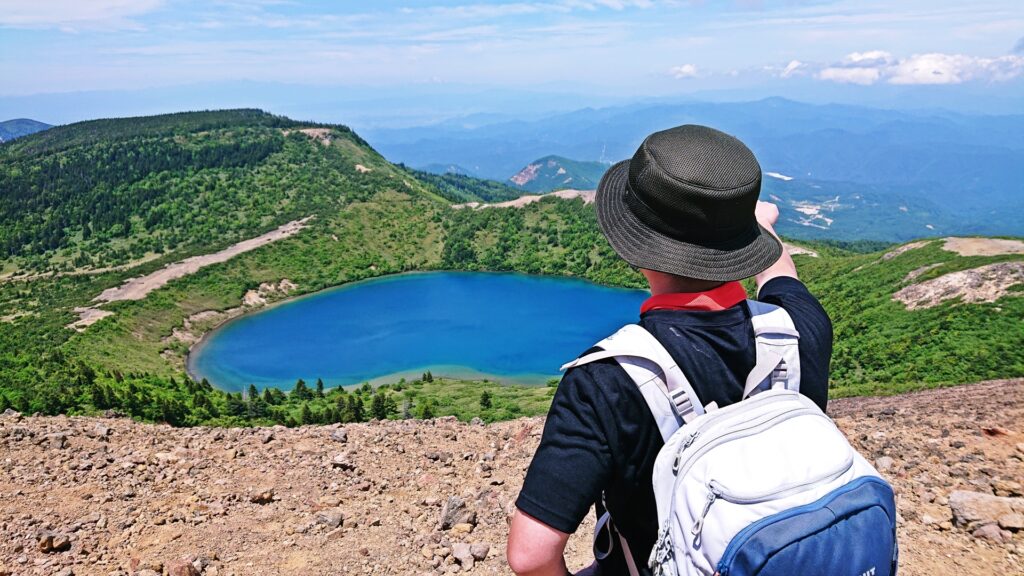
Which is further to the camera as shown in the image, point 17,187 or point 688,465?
point 17,187

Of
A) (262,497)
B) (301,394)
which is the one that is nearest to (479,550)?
(262,497)

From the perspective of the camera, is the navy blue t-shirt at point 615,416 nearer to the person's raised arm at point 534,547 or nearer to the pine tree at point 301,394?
the person's raised arm at point 534,547

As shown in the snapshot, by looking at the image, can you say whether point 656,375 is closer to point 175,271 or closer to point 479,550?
point 479,550

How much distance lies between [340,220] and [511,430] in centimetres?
8628

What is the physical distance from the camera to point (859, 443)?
916 centimetres

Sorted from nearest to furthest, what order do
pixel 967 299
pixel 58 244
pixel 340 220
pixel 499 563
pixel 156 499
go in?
pixel 499 563 → pixel 156 499 → pixel 967 299 → pixel 58 244 → pixel 340 220

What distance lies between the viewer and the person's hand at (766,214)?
300cm

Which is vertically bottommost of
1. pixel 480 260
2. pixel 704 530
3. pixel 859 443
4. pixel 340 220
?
pixel 480 260

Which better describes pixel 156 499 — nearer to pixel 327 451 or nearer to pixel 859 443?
pixel 327 451

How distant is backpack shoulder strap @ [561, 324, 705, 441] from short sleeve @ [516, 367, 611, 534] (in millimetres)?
128

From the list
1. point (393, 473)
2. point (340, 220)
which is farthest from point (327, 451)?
point (340, 220)

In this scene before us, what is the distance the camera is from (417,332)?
60.5m

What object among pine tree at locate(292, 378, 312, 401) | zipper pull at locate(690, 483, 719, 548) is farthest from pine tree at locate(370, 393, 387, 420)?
zipper pull at locate(690, 483, 719, 548)

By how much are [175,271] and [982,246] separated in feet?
253
